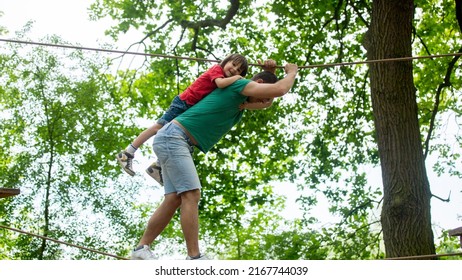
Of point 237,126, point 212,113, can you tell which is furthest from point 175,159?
point 237,126

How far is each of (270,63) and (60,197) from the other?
1036 cm

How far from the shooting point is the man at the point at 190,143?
131 inches

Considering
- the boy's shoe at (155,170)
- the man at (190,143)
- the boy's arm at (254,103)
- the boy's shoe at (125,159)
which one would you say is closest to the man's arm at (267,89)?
the man at (190,143)

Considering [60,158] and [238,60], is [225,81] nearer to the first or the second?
[238,60]

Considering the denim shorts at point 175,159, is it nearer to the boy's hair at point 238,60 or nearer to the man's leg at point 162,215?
the man's leg at point 162,215

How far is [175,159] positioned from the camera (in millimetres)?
3369

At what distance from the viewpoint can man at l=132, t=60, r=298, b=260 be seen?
11.0ft

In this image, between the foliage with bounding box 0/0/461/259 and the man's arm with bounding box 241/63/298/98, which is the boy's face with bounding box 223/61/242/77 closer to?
the man's arm with bounding box 241/63/298/98

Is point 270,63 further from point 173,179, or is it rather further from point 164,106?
point 164,106

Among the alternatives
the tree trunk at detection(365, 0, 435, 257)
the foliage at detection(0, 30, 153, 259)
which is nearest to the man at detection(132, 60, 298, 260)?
the tree trunk at detection(365, 0, 435, 257)

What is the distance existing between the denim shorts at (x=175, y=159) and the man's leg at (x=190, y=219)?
0.12ft

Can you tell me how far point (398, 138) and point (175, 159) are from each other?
2541mm

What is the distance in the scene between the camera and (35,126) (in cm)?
1352
